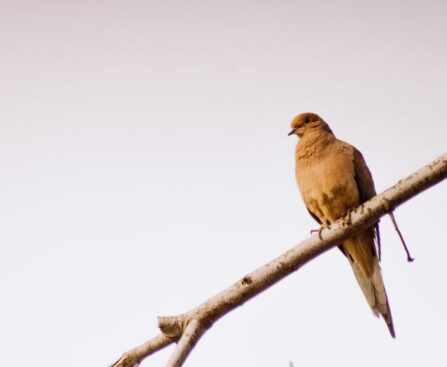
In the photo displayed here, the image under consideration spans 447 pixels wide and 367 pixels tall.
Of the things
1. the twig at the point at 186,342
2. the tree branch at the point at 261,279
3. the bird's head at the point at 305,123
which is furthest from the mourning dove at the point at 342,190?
the twig at the point at 186,342

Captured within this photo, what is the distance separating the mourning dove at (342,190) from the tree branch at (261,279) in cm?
167

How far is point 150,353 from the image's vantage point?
2.43 meters

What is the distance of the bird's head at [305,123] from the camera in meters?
5.18

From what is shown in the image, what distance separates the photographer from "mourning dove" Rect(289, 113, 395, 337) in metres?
4.09

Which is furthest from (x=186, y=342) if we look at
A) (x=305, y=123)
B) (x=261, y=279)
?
(x=305, y=123)

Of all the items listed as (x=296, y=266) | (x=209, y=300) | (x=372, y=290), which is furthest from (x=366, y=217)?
(x=372, y=290)

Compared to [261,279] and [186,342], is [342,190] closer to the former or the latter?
[261,279]

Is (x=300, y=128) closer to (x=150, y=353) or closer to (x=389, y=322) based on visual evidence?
(x=389, y=322)

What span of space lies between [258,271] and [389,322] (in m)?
1.76

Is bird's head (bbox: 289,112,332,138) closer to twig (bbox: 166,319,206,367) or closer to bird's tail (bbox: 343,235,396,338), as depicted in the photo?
bird's tail (bbox: 343,235,396,338)

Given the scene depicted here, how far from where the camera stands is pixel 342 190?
410 cm

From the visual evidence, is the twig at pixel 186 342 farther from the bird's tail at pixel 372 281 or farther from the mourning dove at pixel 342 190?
the mourning dove at pixel 342 190

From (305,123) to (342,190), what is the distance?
142 cm

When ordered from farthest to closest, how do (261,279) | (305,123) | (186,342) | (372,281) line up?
(305,123), (372,281), (261,279), (186,342)
